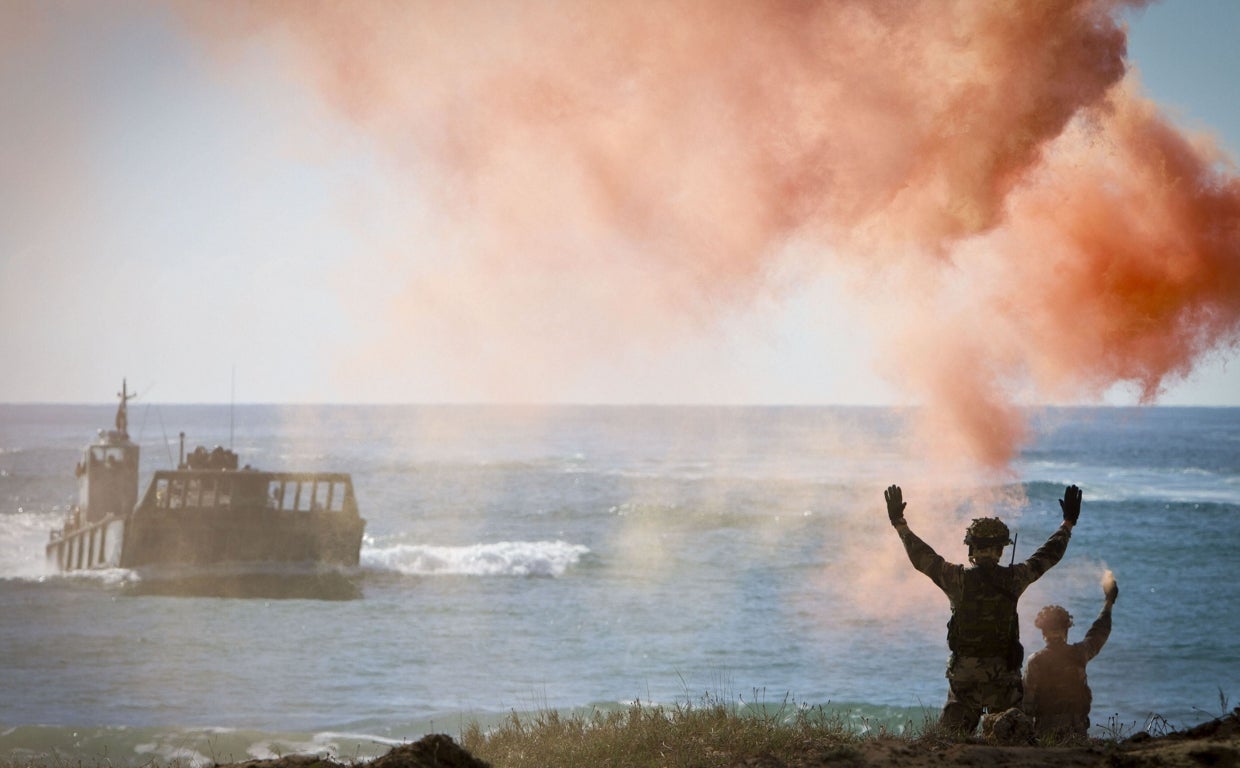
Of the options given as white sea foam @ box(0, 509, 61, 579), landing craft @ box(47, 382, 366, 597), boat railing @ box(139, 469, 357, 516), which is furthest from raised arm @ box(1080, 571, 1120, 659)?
white sea foam @ box(0, 509, 61, 579)

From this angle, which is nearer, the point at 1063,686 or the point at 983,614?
the point at 983,614

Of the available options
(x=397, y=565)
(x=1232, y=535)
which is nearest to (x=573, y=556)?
(x=397, y=565)

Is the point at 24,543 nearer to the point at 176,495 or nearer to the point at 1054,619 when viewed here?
the point at 176,495

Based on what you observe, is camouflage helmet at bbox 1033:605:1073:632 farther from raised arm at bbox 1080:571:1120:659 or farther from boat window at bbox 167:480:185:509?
boat window at bbox 167:480:185:509

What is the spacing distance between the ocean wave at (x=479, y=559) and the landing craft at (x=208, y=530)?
15.8ft

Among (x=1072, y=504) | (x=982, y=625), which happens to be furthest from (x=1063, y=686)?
(x=1072, y=504)

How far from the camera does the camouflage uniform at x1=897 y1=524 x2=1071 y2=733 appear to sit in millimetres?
9141

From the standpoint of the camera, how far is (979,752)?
835 centimetres

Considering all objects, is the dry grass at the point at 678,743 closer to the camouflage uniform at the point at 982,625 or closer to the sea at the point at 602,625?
the camouflage uniform at the point at 982,625

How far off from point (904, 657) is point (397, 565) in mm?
25547

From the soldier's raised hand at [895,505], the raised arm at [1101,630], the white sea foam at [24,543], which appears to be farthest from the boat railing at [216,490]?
the raised arm at [1101,630]

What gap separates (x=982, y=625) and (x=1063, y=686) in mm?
1380

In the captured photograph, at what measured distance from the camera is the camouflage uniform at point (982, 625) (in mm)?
9141

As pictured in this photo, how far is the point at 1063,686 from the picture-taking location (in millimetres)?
9945
